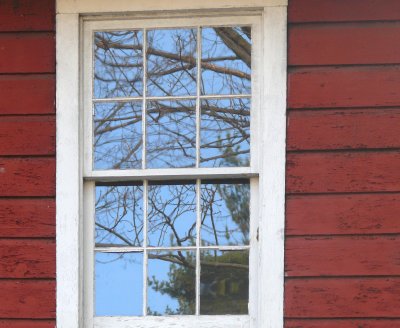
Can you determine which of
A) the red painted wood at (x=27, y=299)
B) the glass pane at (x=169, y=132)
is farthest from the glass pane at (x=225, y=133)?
the red painted wood at (x=27, y=299)

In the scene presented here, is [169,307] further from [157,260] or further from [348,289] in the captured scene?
[348,289]

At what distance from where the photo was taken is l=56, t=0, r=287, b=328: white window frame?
8.25ft

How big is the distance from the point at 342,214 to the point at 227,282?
0.60 metres

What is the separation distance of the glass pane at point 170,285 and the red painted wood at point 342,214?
20.1 inches

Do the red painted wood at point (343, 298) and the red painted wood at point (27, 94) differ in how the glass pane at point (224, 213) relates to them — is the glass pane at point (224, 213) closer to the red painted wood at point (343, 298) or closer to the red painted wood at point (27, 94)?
the red painted wood at point (343, 298)

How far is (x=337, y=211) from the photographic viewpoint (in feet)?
8.23

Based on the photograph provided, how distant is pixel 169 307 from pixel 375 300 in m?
0.92

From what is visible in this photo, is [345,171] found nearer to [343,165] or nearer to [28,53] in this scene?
[343,165]

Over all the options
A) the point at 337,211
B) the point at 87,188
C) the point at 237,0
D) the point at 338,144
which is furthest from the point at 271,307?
the point at 237,0

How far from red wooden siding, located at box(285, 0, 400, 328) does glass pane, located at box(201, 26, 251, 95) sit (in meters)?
0.20

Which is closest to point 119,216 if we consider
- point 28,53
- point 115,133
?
point 115,133

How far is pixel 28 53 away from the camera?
2.60 m

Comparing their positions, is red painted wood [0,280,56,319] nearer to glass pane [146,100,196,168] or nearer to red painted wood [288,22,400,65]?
glass pane [146,100,196,168]

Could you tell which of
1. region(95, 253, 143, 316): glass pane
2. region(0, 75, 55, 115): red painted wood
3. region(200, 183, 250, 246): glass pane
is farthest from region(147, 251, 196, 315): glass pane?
region(0, 75, 55, 115): red painted wood
